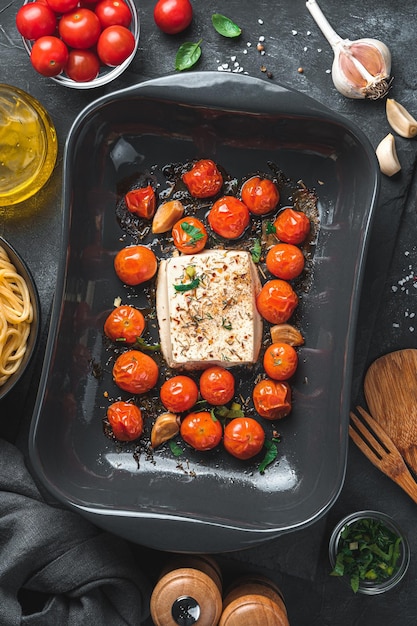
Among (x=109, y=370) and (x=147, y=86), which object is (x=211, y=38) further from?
(x=109, y=370)

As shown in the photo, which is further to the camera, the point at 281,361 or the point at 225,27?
the point at 225,27

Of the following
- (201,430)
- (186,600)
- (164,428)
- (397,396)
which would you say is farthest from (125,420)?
(397,396)

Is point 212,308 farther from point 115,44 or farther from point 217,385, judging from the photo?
point 115,44

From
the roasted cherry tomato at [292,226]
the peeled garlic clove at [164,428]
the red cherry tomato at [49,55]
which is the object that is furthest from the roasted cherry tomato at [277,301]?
the red cherry tomato at [49,55]

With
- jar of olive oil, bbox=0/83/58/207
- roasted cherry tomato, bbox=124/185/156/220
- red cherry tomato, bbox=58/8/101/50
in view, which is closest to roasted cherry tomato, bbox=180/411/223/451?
roasted cherry tomato, bbox=124/185/156/220

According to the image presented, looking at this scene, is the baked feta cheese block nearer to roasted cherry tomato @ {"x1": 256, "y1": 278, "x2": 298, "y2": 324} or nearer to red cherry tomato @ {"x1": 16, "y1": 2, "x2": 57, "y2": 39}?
roasted cherry tomato @ {"x1": 256, "y1": 278, "x2": 298, "y2": 324}

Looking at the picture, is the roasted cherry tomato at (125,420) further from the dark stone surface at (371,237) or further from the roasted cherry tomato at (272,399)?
the roasted cherry tomato at (272,399)

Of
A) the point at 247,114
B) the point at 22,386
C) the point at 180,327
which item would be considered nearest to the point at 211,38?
the point at 247,114

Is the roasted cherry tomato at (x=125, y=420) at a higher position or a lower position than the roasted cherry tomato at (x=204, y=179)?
lower
